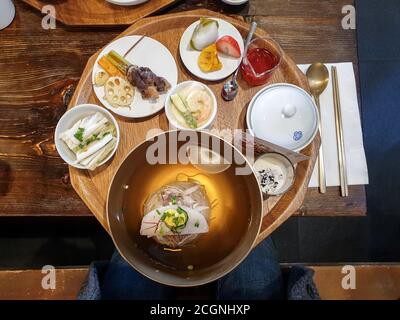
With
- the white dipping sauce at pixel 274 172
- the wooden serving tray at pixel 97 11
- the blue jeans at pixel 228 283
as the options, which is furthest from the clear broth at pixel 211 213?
the wooden serving tray at pixel 97 11

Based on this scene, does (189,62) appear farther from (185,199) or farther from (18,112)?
(18,112)

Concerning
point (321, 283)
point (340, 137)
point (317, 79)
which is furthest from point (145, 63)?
point (321, 283)

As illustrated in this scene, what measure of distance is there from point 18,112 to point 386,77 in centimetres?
236

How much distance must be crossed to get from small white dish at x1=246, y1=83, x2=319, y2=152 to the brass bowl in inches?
10.4

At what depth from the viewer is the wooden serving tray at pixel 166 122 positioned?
4.98 feet

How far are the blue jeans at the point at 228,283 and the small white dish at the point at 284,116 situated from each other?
0.66 m

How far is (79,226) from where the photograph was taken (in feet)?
8.39

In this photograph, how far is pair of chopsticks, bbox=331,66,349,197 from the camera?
1.61 meters

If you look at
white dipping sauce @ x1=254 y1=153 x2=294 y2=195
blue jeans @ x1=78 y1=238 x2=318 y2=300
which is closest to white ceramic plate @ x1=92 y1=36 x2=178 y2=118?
white dipping sauce @ x1=254 y1=153 x2=294 y2=195

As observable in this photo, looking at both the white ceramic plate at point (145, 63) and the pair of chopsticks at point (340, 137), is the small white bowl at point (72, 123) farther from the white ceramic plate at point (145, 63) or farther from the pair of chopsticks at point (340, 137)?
the pair of chopsticks at point (340, 137)

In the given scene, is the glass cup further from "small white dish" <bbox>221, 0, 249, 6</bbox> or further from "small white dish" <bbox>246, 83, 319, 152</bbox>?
"small white dish" <bbox>221, 0, 249, 6</bbox>

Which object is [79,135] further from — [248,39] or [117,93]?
[248,39]

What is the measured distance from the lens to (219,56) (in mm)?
1596
